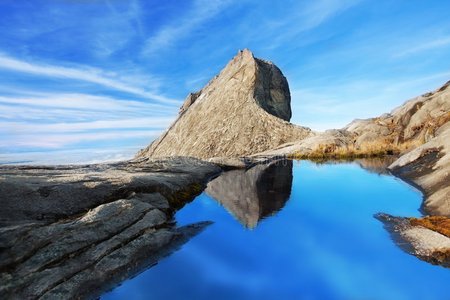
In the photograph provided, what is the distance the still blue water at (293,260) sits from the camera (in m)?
3.33

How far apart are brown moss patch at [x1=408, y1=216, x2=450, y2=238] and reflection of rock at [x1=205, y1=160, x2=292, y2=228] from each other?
294 cm

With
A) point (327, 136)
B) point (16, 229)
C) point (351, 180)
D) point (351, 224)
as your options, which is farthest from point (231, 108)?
point (16, 229)

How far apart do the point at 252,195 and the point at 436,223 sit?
15.1 feet

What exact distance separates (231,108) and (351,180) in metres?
21.9

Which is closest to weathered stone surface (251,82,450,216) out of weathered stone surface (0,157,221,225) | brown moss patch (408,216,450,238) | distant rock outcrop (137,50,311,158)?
brown moss patch (408,216,450,238)

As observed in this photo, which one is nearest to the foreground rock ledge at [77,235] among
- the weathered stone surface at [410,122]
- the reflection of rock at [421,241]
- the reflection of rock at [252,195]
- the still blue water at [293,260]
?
the still blue water at [293,260]

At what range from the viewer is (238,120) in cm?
2889

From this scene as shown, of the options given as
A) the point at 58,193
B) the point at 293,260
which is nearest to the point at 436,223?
the point at 293,260

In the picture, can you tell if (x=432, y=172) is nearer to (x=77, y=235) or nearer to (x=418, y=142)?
(x=418, y=142)

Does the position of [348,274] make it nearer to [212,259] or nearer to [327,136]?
[212,259]

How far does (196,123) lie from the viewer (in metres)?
34.4

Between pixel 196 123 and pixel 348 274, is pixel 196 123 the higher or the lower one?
the higher one

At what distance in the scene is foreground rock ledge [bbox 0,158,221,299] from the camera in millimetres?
3113

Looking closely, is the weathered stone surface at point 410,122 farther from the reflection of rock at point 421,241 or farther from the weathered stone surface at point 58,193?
the weathered stone surface at point 58,193
